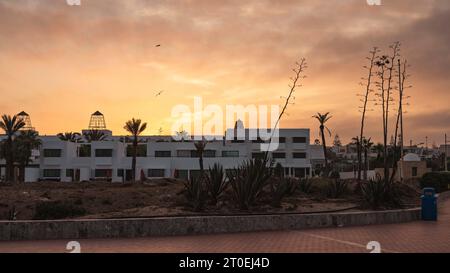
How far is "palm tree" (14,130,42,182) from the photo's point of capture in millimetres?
71188

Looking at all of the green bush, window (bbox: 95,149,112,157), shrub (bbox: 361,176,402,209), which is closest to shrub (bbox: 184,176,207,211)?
shrub (bbox: 361,176,402,209)

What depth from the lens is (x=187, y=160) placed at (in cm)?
7138

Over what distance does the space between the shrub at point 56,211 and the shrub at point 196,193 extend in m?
11.8

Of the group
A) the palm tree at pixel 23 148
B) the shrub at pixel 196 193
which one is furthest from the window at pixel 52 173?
the shrub at pixel 196 193

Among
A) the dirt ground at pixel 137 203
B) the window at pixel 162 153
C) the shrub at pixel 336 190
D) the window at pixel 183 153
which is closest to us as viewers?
the dirt ground at pixel 137 203

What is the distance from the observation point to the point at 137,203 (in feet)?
106

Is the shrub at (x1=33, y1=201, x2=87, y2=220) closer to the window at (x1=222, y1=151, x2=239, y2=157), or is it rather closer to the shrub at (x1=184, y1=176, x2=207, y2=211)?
the shrub at (x1=184, y1=176, x2=207, y2=211)

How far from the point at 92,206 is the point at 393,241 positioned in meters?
23.5

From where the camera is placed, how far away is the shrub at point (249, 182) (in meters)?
17.5

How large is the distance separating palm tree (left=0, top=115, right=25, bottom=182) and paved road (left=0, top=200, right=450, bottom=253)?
5735 centimetres

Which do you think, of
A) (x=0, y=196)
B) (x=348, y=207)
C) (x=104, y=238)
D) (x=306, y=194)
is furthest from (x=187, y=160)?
(x=104, y=238)

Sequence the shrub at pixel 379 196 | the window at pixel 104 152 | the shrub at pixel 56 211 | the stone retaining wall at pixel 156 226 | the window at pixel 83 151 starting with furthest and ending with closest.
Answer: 1. the window at pixel 83 151
2. the window at pixel 104 152
3. the shrub at pixel 56 211
4. the shrub at pixel 379 196
5. the stone retaining wall at pixel 156 226

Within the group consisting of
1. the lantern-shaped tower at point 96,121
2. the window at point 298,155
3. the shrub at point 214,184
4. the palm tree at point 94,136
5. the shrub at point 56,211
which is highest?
the lantern-shaped tower at point 96,121

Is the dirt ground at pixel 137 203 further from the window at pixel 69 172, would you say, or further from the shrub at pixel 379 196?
the window at pixel 69 172
